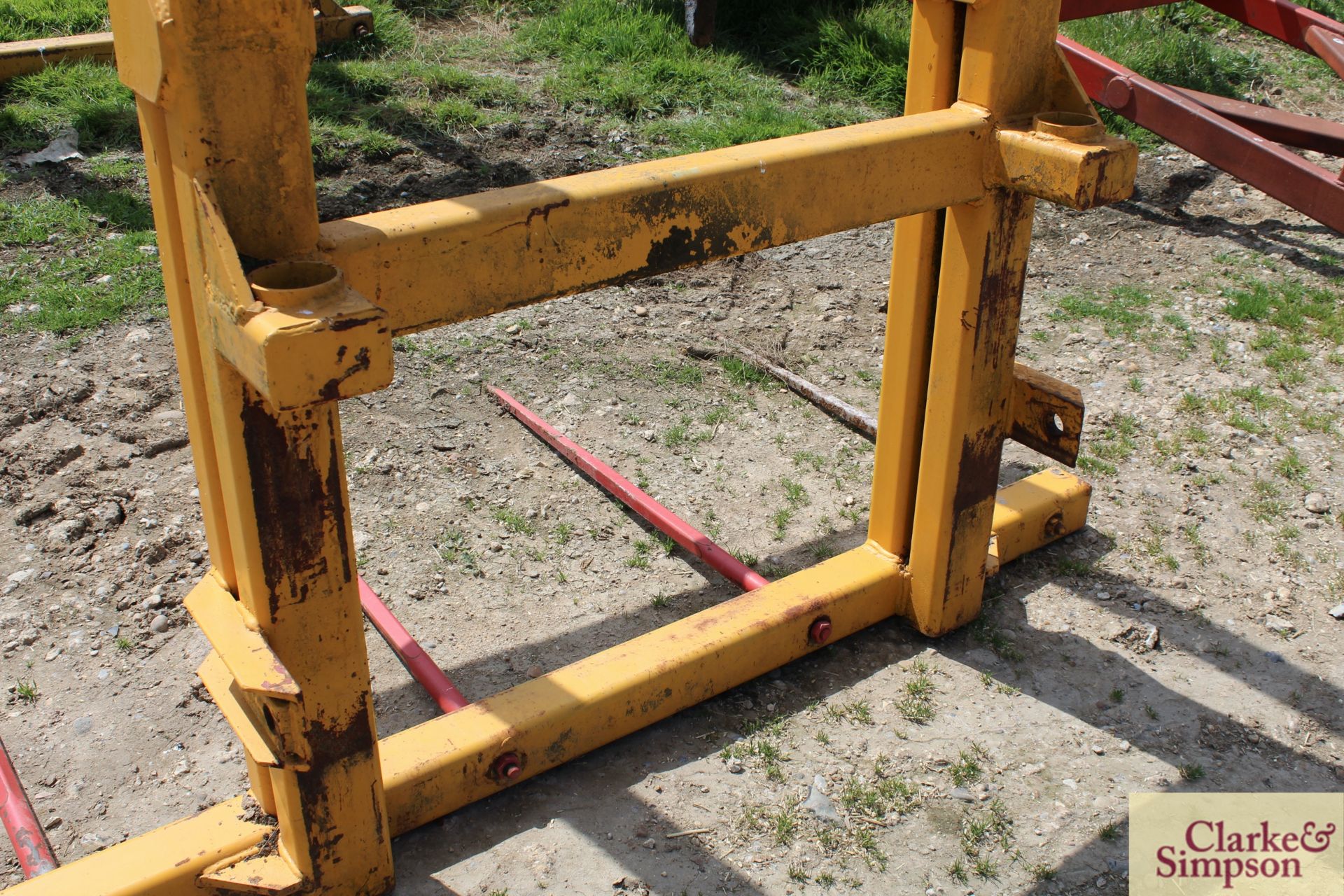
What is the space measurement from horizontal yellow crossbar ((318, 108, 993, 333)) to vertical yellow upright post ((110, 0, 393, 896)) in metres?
0.15

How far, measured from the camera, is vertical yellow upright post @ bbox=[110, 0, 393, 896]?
5.07 ft

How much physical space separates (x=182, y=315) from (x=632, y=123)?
425 cm

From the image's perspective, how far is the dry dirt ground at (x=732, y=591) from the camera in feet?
7.95

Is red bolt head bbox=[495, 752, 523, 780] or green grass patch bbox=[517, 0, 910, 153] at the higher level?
green grass patch bbox=[517, 0, 910, 153]

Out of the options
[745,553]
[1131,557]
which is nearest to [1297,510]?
[1131,557]

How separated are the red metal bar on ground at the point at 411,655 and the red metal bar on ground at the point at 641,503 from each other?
0.72 metres

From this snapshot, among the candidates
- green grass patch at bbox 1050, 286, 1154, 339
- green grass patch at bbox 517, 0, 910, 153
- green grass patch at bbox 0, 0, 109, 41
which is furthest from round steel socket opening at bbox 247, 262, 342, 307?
green grass patch at bbox 0, 0, 109, 41

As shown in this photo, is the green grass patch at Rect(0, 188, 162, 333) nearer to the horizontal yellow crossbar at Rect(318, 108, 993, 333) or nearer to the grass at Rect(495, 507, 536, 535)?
the grass at Rect(495, 507, 536, 535)

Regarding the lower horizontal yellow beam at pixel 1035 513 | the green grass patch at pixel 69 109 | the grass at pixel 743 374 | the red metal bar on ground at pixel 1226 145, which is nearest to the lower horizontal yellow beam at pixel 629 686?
the lower horizontal yellow beam at pixel 1035 513

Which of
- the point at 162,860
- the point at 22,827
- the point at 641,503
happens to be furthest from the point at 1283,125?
the point at 22,827

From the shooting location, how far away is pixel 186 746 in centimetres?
261

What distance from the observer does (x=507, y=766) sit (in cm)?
242

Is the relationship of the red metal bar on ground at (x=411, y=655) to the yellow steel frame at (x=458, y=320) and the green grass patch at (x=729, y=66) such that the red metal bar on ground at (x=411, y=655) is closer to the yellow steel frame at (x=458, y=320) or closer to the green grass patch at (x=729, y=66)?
the yellow steel frame at (x=458, y=320)

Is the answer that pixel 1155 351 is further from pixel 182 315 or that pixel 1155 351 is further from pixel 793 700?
pixel 182 315
